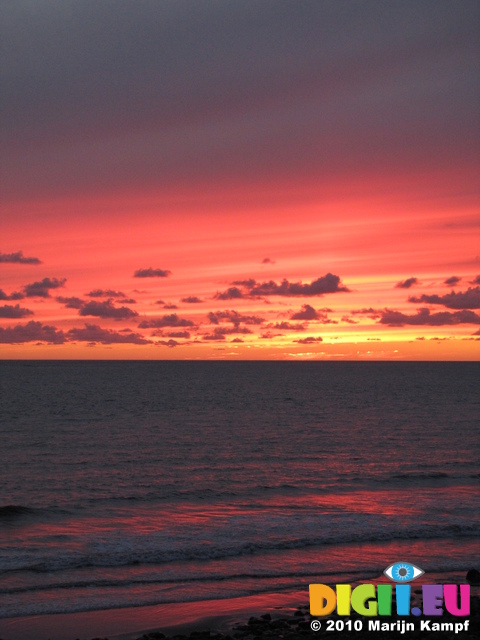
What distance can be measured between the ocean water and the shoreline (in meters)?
0.68

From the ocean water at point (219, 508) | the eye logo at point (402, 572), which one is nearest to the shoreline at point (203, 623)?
the ocean water at point (219, 508)

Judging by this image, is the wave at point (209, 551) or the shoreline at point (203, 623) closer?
the shoreline at point (203, 623)

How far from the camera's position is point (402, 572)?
21000 millimetres

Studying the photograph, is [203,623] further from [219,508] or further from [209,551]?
[219,508]

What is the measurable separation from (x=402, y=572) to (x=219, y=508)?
11.2 metres

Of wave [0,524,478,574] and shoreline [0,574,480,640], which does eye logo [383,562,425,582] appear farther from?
wave [0,524,478,574]

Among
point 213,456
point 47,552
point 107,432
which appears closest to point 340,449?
point 213,456

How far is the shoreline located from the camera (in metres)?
15.9

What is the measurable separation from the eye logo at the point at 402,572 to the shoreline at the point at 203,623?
7.52ft

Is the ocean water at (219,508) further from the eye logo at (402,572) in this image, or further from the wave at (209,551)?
the eye logo at (402,572)

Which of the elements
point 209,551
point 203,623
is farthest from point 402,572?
point 203,623

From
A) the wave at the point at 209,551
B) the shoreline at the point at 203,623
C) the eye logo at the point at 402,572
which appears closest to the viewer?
the shoreline at the point at 203,623

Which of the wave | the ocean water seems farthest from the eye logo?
the wave

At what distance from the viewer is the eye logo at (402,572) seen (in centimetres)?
2048
